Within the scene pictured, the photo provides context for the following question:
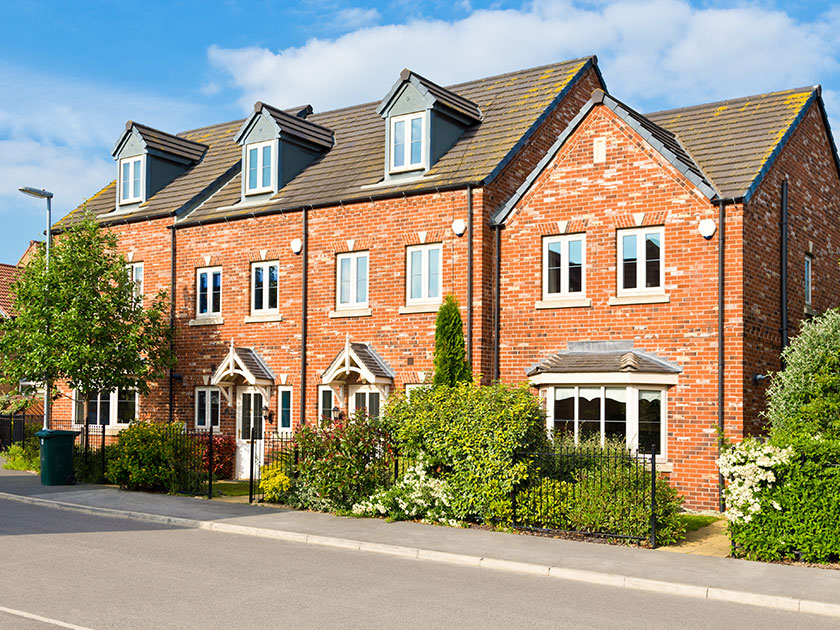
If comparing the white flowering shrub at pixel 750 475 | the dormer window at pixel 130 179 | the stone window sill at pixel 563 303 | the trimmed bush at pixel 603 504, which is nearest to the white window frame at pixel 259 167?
the dormer window at pixel 130 179

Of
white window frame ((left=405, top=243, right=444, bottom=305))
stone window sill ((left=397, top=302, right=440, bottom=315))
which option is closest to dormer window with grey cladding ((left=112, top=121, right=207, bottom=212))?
white window frame ((left=405, top=243, right=444, bottom=305))

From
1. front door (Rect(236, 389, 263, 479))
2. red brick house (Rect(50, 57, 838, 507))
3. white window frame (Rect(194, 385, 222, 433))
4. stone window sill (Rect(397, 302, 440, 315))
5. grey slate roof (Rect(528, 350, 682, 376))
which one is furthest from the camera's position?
white window frame (Rect(194, 385, 222, 433))

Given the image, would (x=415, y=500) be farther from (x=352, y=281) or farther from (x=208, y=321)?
(x=208, y=321)

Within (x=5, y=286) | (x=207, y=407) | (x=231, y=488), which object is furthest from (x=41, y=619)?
(x=5, y=286)

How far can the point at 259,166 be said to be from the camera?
23.6 meters

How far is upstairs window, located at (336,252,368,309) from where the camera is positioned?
20828 millimetres

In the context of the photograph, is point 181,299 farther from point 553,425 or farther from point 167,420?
point 553,425

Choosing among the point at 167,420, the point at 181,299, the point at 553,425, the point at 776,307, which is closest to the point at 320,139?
the point at 181,299

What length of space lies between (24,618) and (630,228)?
1342 centimetres

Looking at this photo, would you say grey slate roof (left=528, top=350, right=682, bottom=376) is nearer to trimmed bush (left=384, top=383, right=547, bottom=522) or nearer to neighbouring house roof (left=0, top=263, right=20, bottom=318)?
trimmed bush (left=384, top=383, right=547, bottom=522)

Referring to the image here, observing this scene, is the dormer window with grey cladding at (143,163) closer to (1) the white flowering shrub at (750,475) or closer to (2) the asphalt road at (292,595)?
(2) the asphalt road at (292,595)

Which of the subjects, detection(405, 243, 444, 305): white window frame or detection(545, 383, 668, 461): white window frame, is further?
detection(405, 243, 444, 305): white window frame

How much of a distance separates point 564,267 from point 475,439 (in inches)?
216

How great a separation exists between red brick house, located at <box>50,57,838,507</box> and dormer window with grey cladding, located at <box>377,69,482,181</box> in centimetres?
5
